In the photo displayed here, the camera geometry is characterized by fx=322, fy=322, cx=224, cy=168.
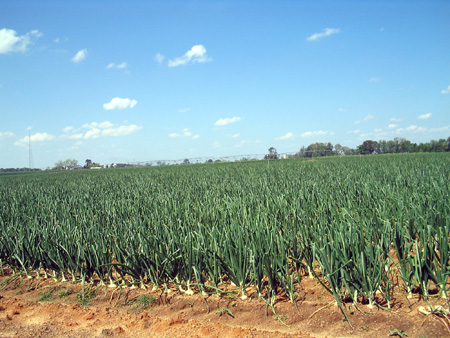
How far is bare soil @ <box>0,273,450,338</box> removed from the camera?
2.15 m

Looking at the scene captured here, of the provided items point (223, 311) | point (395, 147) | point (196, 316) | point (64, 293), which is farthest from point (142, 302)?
point (395, 147)

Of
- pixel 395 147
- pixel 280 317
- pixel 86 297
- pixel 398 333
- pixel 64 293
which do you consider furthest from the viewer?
pixel 395 147

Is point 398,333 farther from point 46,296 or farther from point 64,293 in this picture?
point 46,296

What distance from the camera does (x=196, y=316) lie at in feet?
8.21

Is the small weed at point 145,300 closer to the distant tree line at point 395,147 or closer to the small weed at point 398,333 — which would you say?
the small weed at point 398,333

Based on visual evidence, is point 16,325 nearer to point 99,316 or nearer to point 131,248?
point 99,316

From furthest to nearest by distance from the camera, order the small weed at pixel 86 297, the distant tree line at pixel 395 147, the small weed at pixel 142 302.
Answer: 1. the distant tree line at pixel 395 147
2. the small weed at pixel 86 297
3. the small weed at pixel 142 302

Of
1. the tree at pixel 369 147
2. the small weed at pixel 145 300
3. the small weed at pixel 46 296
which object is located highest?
the tree at pixel 369 147

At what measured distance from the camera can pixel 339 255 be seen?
2371 millimetres

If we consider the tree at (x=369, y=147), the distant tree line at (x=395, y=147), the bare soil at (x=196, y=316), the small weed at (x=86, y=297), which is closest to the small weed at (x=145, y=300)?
the bare soil at (x=196, y=316)

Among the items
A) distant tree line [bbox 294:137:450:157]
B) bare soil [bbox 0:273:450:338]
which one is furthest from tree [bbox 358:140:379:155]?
bare soil [bbox 0:273:450:338]

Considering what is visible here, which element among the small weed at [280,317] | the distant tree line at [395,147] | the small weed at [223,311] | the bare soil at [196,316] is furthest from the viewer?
the distant tree line at [395,147]

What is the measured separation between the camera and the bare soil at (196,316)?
2.15 m

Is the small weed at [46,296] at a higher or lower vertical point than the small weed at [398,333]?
lower
